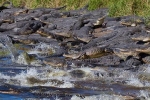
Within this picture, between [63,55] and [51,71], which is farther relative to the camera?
[63,55]

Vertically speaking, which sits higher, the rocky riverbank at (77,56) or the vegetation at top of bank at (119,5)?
the vegetation at top of bank at (119,5)

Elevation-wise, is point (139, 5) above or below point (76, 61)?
above

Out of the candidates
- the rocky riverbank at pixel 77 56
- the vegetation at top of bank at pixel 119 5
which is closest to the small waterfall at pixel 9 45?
the rocky riverbank at pixel 77 56

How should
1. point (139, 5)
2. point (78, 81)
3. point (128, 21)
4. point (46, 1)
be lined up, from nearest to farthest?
1. point (78, 81)
2. point (128, 21)
3. point (139, 5)
4. point (46, 1)

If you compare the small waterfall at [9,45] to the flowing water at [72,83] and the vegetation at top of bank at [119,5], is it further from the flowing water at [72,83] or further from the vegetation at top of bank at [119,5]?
the vegetation at top of bank at [119,5]

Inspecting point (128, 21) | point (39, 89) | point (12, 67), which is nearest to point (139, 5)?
point (128, 21)

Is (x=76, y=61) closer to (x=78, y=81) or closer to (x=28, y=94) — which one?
(x=78, y=81)

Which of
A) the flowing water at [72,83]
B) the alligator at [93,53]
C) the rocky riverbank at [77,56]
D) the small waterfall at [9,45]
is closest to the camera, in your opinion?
the flowing water at [72,83]

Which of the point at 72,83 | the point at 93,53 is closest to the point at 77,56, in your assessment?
the point at 93,53

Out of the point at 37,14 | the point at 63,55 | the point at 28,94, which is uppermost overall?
the point at 37,14

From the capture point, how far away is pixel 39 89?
10633mm

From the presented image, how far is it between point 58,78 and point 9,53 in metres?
5.06

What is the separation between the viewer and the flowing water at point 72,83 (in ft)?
33.4

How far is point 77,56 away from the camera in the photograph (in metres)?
14.0
